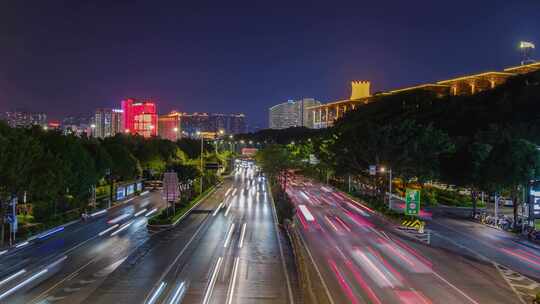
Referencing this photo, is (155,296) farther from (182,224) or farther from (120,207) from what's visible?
(120,207)

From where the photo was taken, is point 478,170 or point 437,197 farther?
point 437,197

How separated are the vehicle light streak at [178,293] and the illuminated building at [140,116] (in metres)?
161

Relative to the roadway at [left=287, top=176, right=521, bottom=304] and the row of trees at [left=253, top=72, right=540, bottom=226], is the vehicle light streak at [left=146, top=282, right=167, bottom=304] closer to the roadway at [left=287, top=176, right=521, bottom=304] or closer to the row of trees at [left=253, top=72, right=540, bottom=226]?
the roadway at [left=287, top=176, right=521, bottom=304]

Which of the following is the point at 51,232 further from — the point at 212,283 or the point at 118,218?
the point at 212,283

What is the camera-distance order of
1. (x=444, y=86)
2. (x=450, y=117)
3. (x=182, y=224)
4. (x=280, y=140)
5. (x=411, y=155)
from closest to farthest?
(x=182, y=224)
(x=411, y=155)
(x=450, y=117)
(x=444, y=86)
(x=280, y=140)

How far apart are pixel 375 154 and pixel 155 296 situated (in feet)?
112

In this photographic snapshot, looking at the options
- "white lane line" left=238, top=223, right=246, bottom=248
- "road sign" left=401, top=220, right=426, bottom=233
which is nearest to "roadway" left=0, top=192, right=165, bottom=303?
"white lane line" left=238, top=223, right=246, bottom=248

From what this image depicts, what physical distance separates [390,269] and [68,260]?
657 inches

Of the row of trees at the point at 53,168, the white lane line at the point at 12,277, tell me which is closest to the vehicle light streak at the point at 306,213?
the row of trees at the point at 53,168

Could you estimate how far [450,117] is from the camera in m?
89.6

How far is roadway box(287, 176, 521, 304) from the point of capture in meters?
18.8

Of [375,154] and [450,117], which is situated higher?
[450,117]

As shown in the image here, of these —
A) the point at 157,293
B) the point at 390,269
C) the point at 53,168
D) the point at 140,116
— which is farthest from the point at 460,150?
the point at 140,116

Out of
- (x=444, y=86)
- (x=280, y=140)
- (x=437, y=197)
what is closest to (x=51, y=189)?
(x=437, y=197)
